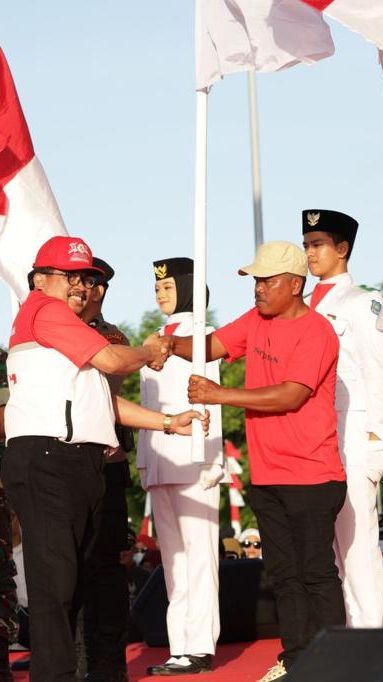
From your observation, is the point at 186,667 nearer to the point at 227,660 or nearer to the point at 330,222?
the point at 227,660

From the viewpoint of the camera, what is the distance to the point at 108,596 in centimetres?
866

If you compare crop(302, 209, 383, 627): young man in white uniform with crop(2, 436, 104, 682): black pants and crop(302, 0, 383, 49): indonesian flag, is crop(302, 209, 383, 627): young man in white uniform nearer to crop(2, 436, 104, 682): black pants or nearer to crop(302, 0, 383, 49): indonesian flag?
crop(302, 0, 383, 49): indonesian flag

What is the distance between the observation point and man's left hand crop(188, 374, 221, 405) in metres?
7.79

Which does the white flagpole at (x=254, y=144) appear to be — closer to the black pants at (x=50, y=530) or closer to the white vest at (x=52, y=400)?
the white vest at (x=52, y=400)

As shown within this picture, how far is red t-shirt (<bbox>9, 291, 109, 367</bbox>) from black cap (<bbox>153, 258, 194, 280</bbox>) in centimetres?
233

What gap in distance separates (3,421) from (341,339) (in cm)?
190

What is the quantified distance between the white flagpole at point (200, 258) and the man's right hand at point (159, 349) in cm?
26

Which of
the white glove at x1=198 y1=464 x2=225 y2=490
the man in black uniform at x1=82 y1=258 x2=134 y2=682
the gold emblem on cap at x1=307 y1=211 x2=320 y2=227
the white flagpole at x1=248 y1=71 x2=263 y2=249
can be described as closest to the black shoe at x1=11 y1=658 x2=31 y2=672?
the man in black uniform at x1=82 y1=258 x2=134 y2=682

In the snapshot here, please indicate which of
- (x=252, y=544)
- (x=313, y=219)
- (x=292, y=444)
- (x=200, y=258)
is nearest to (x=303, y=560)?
(x=292, y=444)

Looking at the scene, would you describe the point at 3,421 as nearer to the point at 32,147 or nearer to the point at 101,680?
the point at 101,680

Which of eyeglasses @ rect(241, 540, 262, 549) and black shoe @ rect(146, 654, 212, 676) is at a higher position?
eyeglasses @ rect(241, 540, 262, 549)

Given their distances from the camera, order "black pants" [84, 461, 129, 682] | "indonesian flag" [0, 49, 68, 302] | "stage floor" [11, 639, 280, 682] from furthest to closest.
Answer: "indonesian flag" [0, 49, 68, 302] → "stage floor" [11, 639, 280, 682] → "black pants" [84, 461, 129, 682]

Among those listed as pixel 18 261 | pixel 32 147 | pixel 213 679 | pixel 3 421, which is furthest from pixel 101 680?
pixel 32 147

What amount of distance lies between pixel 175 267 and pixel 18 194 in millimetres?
1677
